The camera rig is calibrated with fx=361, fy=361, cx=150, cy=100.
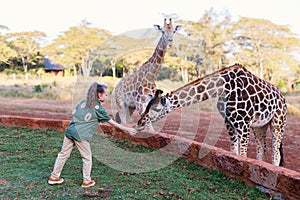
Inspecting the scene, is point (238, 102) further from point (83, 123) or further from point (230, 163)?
point (83, 123)

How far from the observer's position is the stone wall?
3.69 metres

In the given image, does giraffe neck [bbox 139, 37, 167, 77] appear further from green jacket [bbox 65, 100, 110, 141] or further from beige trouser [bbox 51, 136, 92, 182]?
beige trouser [bbox 51, 136, 92, 182]

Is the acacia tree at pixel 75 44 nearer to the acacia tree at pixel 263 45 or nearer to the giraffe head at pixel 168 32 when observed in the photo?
the acacia tree at pixel 263 45

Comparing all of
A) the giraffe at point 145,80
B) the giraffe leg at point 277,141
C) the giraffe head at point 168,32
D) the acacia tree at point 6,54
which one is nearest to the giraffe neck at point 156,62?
the giraffe at point 145,80

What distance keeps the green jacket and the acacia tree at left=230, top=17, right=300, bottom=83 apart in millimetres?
27161

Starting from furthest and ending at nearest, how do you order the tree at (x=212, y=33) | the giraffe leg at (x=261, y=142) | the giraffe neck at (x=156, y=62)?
the tree at (x=212, y=33) → the giraffe neck at (x=156, y=62) → the giraffe leg at (x=261, y=142)

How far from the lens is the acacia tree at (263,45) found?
98.2ft

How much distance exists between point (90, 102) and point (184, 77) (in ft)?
13.5

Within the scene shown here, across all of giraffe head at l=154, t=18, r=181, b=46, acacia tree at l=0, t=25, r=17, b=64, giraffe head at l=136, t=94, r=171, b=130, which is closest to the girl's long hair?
giraffe head at l=136, t=94, r=171, b=130

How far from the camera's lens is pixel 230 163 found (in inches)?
176

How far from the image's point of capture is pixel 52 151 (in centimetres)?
562

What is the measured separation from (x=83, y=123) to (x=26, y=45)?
37710 millimetres

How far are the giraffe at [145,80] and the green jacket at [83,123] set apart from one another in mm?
2382

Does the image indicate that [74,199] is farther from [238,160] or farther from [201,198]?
[238,160]
